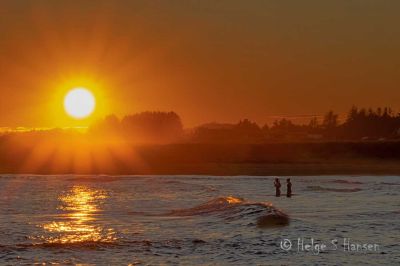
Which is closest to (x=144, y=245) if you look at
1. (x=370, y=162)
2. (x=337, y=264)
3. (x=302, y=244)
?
(x=302, y=244)

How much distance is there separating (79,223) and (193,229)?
5950mm

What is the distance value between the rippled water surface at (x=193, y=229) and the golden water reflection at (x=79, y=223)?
1.6 inches

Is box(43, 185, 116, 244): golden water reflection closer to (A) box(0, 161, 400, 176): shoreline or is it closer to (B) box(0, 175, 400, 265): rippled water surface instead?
(B) box(0, 175, 400, 265): rippled water surface

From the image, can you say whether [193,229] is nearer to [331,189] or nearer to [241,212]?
[241,212]

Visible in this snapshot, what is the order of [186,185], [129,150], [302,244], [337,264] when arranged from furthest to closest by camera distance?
[129,150] → [186,185] → [302,244] → [337,264]

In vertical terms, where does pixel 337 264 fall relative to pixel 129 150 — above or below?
below

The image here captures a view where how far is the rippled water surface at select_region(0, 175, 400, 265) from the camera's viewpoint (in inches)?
825

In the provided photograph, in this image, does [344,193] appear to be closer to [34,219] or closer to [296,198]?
→ [296,198]

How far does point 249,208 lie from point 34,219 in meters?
10.6

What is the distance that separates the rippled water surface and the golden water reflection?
4cm

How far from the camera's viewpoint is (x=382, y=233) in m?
25.5

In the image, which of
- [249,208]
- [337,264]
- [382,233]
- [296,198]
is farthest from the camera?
[296,198]

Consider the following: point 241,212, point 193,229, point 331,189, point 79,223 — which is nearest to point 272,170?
point 331,189

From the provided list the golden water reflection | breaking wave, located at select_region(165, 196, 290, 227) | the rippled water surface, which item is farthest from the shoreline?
breaking wave, located at select_region(165, 196, 290, 227)
